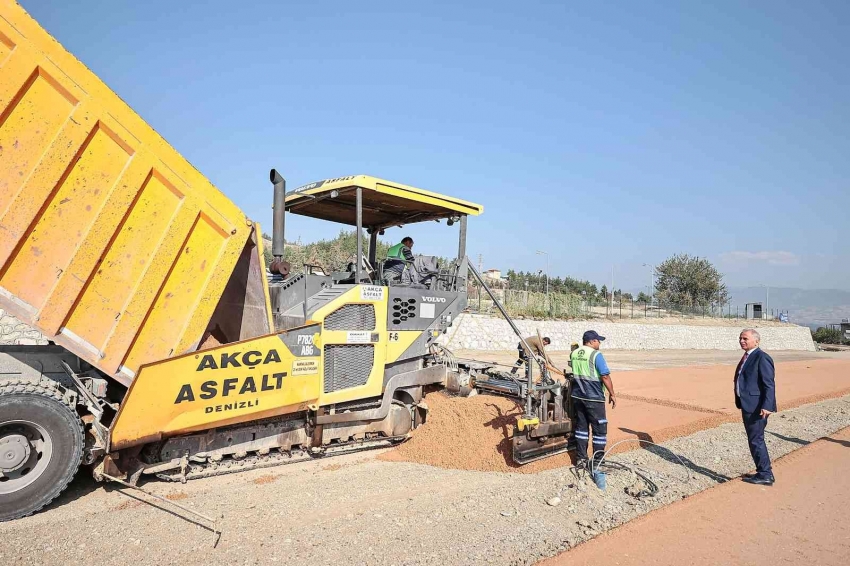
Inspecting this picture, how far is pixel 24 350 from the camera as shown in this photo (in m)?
4.71

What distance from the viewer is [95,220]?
4.33m

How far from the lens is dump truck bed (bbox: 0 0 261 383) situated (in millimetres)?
4062

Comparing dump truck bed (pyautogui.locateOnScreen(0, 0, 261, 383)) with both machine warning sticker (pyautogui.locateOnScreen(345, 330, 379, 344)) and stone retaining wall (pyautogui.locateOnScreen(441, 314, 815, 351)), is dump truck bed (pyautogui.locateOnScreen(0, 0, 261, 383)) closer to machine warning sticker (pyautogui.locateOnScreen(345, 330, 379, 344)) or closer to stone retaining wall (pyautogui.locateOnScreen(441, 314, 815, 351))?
machine warning sticker (pyautogui.locateOnScreen(345, 330, 379, 344))

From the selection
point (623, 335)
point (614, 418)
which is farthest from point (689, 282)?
point (614, 418)

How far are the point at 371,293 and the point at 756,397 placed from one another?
418 centimetres

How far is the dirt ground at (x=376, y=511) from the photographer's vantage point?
3727 millimetres

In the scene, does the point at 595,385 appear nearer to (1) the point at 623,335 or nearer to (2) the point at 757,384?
(2) the point at 757,384

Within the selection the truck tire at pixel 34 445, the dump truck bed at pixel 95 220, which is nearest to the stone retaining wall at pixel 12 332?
the truck tire at pixel 34 445

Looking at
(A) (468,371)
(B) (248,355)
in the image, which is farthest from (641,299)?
(B) (248,355)

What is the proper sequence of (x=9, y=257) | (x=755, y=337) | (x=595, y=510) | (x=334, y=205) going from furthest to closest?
1. (x=334, y=205)
2. (x=755, y=337)
3. (x=595, y=510)
4. (x=9, y=257)

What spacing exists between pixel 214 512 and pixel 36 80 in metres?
3.64

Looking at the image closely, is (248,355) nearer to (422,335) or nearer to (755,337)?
(422,335)

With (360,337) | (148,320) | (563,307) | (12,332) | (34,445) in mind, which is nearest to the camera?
(34,445)

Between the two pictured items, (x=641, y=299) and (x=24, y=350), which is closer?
(x=24, y=350)
